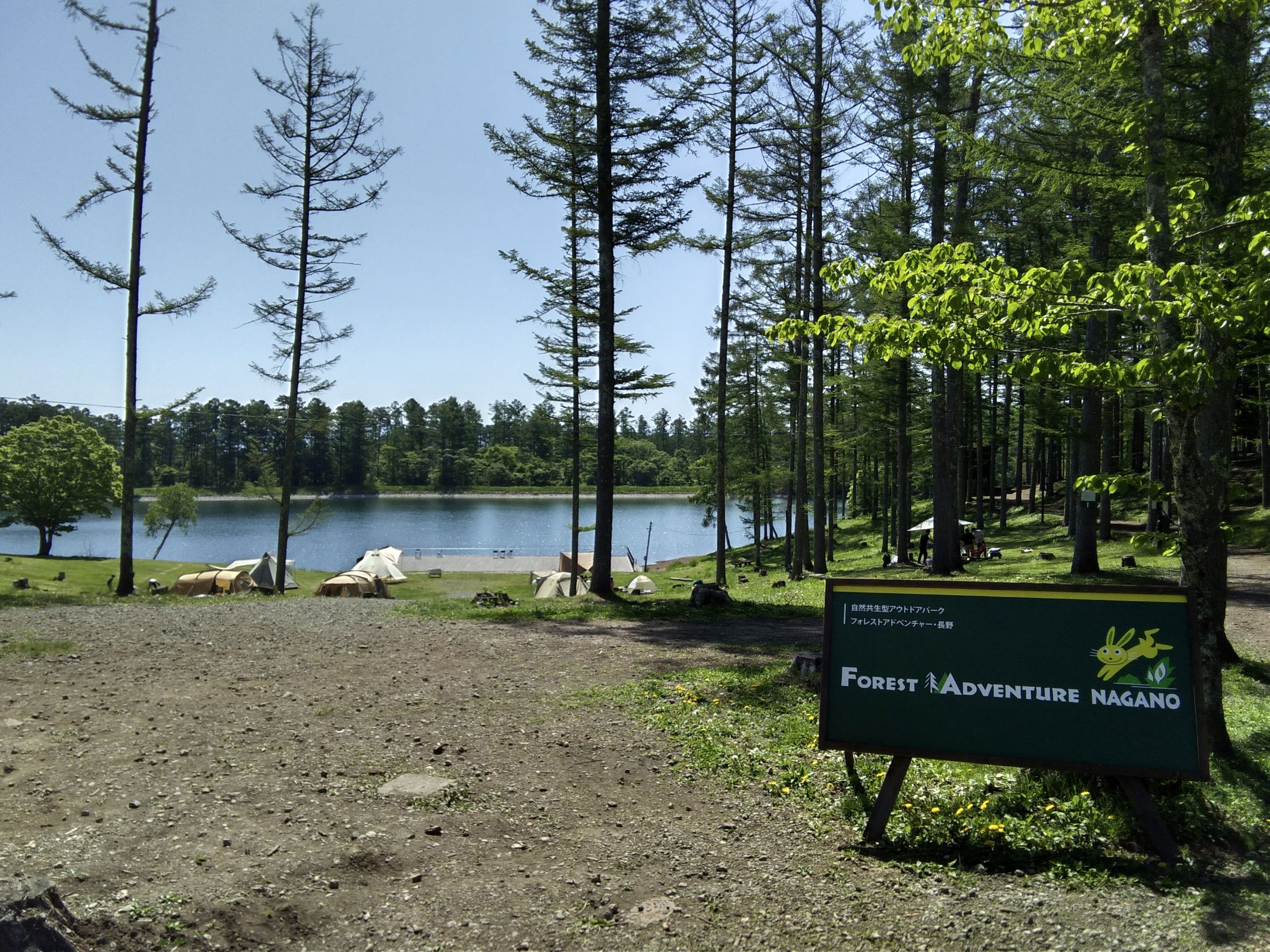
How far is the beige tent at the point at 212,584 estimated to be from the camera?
2552cm

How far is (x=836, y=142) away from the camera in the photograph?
19.4 meters

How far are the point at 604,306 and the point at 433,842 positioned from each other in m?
12.5

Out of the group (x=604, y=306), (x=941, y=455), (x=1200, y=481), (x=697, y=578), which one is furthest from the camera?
(x=697, y=578)

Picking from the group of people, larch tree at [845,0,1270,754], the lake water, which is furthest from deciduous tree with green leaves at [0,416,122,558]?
larch tree at [845,0,1270,754]

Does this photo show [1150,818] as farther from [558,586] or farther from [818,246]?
[558,586]

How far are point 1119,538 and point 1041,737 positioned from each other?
2352cm

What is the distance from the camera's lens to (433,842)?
14.8 ft

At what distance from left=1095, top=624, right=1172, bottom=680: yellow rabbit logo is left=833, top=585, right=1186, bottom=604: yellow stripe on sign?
6.6 inches

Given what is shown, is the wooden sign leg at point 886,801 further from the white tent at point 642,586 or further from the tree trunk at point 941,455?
the white tent at point 642,586

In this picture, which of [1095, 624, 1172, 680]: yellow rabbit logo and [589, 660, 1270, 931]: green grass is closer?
[589, 660, 1270, 931]: green grass

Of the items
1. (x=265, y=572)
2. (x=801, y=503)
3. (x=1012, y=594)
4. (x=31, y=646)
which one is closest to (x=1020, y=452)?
(x=801, y=503)

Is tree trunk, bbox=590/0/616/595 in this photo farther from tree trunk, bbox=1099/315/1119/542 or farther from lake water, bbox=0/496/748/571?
lake water, bbox=0/496/748/571

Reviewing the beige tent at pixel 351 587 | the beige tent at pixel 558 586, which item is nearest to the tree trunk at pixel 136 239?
the beige tent at pixel 351 587

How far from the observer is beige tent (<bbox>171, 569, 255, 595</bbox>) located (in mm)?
25516
